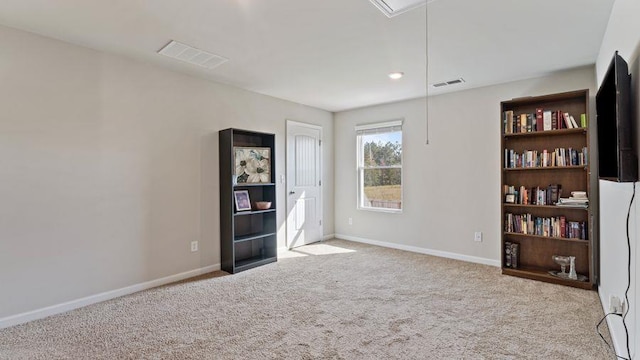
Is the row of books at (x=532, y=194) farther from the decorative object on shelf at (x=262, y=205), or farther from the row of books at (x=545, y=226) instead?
the decorative object on shelf at (x=262, y=205)

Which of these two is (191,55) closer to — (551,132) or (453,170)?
(453,170)

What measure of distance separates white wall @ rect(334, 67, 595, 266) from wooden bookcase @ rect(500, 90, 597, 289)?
0.21 m

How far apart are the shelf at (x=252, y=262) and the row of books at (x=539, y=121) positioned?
11.3 ft

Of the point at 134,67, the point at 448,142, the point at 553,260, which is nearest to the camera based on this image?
the point at 134,67

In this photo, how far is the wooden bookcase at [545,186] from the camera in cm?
334

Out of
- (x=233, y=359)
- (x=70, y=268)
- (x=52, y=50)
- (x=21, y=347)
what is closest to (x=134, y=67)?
(x=52, y=50)

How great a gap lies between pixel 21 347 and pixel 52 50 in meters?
2.41

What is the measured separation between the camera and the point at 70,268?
2.81 m

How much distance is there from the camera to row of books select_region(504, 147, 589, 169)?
3361 mm

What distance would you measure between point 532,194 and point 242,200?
359cm

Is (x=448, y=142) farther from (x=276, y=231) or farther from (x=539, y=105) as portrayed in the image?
(x=276, y=231)

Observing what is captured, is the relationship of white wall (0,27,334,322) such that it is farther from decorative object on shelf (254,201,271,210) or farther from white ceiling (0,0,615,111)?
decorative object on shelf (254,201,271,210)

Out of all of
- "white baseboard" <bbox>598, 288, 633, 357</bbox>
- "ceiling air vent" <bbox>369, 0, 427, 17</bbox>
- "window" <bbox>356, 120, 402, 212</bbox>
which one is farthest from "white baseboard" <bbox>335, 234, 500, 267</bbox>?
"ceiling air vent" <bbox>369, 0, 427, 17</bbox>

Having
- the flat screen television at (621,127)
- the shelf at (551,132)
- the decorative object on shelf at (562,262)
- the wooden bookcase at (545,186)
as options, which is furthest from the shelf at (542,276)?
the flat screen television at (621,127)
